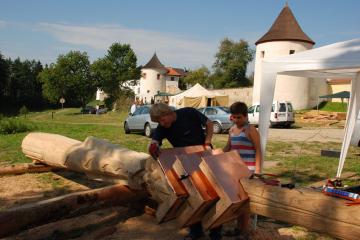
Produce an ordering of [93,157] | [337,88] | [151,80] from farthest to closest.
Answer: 1. [151,80]
2. [337,88]
3. [93,157]

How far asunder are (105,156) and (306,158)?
6831 millimetres

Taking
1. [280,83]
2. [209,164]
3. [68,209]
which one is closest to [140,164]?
[68,209]

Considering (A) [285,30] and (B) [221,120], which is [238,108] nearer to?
(B) [221,120]

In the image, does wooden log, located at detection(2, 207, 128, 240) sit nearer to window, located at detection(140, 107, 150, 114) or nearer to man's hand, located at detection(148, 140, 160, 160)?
man's hand, located at detection(148, 140, 160, 160)

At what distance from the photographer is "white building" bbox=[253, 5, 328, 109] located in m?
42.2

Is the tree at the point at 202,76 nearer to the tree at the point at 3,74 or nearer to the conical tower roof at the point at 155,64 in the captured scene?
the conical tower roof at the point at 155,64

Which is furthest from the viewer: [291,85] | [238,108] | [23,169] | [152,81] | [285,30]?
[152,81]

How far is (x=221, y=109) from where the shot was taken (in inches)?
739

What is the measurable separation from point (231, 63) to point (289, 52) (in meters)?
29.3

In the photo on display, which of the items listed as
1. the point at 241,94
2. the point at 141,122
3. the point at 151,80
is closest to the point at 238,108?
the point at 141,122

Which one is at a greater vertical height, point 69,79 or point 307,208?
point 69,79

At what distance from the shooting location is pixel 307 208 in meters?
2.91

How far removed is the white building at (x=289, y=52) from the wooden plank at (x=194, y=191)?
3897cm

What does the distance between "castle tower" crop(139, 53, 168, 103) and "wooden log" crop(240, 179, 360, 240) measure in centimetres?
7326
